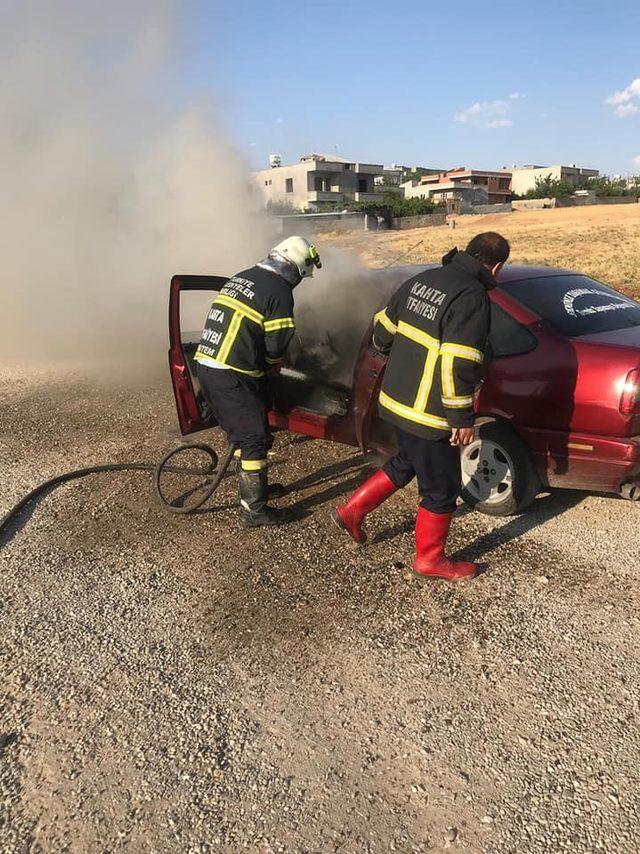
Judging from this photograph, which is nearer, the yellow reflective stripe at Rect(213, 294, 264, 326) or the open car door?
the yellow reflective stripe at Rect(213, 294, 264, 326)

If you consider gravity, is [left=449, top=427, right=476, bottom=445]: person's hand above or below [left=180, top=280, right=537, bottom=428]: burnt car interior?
above

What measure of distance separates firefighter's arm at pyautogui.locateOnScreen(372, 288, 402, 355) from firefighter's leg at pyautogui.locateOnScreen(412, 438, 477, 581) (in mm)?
612

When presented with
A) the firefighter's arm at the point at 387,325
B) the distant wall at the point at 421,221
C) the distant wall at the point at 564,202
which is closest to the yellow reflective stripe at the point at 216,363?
the firefighter's arm at the point at 387,325

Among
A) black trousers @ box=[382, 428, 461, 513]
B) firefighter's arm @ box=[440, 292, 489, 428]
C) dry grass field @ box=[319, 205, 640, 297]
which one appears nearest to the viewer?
firefighter's arm @ box=[440, 292, 489, 428]

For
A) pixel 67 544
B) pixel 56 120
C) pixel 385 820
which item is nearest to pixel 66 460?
pixel 67 544

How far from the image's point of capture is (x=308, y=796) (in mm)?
2156

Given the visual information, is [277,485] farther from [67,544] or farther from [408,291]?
[408,291]

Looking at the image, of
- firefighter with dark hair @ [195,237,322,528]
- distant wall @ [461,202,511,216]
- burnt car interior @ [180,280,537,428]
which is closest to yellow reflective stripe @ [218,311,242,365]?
firefighter with dark hair @ [195,237,322,528]

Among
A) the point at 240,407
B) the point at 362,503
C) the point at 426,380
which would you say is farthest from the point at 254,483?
the point at 426,380

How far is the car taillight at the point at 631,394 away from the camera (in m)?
3.40

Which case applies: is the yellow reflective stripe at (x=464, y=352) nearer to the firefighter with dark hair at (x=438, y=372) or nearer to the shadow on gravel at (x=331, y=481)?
the firefighter with dark hair at (x=438, y=372)

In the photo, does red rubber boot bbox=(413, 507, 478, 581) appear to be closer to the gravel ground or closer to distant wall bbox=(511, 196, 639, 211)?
the gravel ground

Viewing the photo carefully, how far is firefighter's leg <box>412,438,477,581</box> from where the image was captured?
3.20 m

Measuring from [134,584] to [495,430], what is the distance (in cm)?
221
